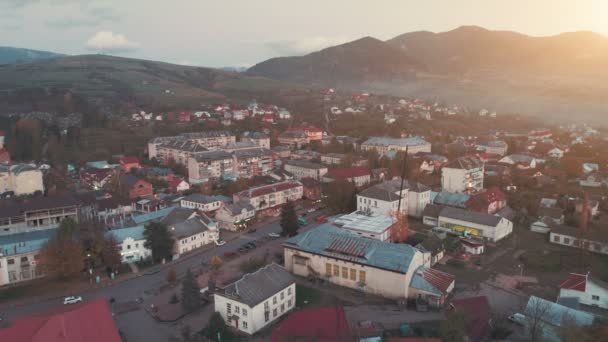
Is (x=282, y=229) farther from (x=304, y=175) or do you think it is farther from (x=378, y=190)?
(x=304, y=175)

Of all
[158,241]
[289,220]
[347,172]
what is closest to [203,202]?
A: [289,220]

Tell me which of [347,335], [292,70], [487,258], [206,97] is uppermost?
[292,70]

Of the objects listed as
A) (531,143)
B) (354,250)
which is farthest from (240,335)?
(531,143)

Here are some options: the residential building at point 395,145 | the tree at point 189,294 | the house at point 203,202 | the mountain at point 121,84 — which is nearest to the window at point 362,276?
the tree at point 189,294

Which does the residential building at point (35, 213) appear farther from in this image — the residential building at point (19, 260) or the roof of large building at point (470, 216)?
the roof of large building at point (470, 216)

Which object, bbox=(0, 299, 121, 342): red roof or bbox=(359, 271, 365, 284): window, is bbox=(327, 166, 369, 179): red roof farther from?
bbox=(0, 299, 121, 342): red roof

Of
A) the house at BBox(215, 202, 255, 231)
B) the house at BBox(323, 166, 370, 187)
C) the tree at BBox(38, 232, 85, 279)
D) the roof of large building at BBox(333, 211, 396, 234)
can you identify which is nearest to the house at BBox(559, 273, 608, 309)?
the roof of large building at BBox(333, 211, 396, 234)
